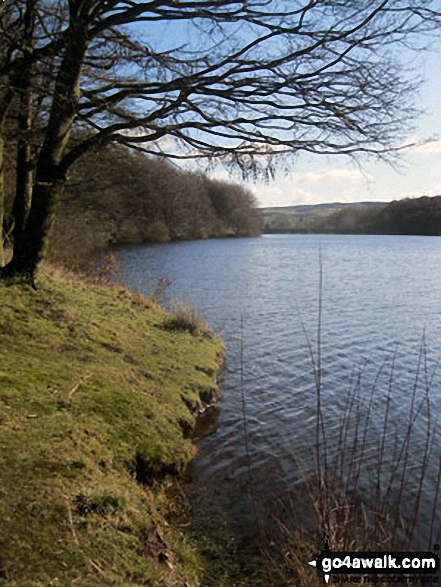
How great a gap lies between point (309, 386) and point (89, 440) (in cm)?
505

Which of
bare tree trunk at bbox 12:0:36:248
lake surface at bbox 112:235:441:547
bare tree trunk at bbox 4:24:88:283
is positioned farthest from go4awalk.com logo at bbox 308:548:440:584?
bare tree trunk at bbox 12:0:36:248

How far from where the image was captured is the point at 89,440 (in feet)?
15.4

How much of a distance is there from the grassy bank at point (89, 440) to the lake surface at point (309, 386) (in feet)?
2.03

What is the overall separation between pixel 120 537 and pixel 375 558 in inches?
68.7

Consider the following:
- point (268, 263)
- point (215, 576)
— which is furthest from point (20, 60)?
point (268, 263)

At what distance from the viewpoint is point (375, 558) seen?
2.98 meters

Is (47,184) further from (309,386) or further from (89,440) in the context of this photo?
(309,386)

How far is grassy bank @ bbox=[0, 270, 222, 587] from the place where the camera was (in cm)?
314

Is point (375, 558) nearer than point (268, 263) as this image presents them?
Yes

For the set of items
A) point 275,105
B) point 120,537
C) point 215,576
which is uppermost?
point 275,105

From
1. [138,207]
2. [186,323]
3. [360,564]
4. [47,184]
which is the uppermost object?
[138,207]

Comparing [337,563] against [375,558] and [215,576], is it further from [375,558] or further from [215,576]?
[215,576]

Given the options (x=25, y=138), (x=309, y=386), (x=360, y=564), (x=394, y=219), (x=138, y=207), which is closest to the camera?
(x=360, y=564)

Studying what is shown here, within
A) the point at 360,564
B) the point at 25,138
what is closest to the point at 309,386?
the point at 360,564
